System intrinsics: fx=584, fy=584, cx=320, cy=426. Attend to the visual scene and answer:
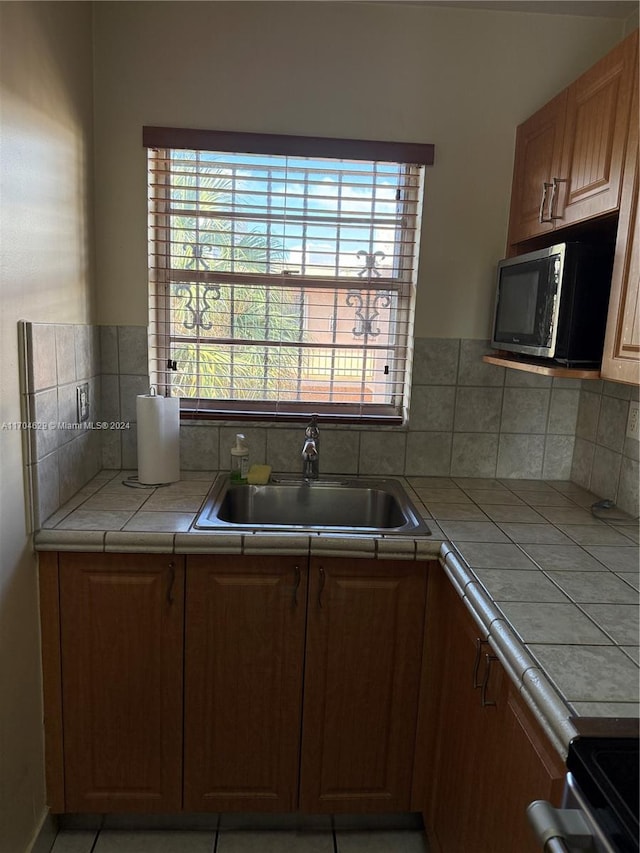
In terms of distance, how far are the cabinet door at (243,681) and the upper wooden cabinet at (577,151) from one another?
125 centimetres

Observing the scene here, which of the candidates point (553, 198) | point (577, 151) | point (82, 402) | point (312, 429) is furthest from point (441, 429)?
point (82, 402)

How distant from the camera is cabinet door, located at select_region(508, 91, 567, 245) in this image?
173 cm

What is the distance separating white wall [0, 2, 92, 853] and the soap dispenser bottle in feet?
2.19

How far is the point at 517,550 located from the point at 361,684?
0.58m

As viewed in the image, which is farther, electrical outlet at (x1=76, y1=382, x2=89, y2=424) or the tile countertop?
electrical outlet at (x1=76, y1=382, x2=89, y2=424)

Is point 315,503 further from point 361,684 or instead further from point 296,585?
point 361,684

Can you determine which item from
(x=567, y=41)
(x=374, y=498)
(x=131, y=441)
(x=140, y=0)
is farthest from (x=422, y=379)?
(x=140, y=0)

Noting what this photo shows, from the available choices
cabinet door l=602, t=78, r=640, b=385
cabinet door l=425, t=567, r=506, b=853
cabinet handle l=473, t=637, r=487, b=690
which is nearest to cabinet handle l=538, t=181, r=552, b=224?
cabinet door l=602, t=78, r=640, b=385

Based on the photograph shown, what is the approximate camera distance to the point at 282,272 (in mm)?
2092

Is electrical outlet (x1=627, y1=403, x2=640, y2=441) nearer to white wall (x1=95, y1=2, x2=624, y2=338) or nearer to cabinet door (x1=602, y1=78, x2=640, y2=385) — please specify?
cabinet door (x1=602, y1=78, x2=640, y2=385)

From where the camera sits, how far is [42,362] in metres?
1.53

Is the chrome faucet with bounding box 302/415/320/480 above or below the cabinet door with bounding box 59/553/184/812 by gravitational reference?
above

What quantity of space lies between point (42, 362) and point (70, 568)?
0.56 m

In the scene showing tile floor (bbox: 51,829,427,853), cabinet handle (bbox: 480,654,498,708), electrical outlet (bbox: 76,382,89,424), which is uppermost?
electrical outlet (bbox: 76,382,89,424)
